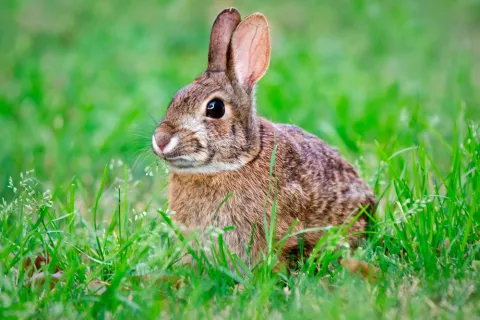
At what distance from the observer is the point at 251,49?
3779 mm

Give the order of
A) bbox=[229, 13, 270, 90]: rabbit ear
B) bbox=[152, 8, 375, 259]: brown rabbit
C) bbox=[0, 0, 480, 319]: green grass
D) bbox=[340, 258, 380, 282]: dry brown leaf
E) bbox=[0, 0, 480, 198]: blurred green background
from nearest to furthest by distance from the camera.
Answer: bbox=[0, 0, 480, 319]: green grass, bbox=[340, 258, 380, 282]: dry brown leaf, bbox=[152, 8, 375, 259]: brown rabbit, bbox=[229, 13, 270, 90]: rabbit ear, bbox=[0, 0, 480, 198]: blurred green background

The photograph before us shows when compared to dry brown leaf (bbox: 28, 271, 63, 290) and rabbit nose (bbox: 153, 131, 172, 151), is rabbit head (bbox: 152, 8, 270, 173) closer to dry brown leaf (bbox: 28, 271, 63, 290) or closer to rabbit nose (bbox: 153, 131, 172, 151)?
rabbit nose (bbox: 153, 131, 172, 151)

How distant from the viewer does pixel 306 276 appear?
125 inches

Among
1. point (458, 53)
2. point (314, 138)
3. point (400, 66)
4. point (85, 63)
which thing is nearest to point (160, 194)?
point (314, 138)

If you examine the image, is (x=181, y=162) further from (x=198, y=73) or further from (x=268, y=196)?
(x=198, y=73)

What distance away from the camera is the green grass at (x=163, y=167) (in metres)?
2.95

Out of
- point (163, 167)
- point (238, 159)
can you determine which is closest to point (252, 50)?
point (238, 159)

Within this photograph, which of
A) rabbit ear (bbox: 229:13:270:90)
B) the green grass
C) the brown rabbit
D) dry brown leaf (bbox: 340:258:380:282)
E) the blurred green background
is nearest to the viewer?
the green grass

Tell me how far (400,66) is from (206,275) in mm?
4884

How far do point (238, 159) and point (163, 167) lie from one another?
0.36 meters

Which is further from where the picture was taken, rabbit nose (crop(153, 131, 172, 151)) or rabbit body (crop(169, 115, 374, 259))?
rabbit body (crop(169, 115, 374, 259))

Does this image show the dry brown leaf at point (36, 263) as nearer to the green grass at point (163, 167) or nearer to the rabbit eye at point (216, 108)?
the green grass at point (163, 167)

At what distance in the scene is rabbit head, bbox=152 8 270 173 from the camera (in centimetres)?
339

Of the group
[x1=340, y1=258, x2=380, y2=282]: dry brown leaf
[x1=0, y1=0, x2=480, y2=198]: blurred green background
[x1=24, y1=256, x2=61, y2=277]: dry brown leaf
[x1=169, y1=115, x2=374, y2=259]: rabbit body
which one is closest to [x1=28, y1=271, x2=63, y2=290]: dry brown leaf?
[x1=24, y1=256, x2=61, y2=277]: dry brown leaf
